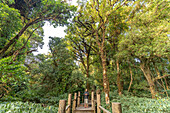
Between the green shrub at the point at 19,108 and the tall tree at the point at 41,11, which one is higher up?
the tall tree at the point at 41,11

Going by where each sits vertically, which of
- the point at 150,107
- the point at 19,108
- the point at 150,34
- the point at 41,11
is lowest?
the point at 150,107

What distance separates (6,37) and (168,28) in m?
13.9

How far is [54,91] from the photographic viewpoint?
29.3 feet

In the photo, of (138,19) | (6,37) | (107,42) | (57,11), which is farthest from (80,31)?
(6,37)

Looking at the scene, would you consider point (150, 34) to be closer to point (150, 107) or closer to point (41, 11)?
point (150, 107)

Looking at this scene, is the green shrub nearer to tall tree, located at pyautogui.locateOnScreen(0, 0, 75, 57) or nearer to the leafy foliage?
the leafy foliage

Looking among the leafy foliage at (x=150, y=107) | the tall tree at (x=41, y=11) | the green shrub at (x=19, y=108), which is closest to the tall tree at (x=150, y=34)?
the leafy foliage at (x=150, y=107)

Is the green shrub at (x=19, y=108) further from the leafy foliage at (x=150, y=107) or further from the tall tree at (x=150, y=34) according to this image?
the tall tree at (x=150, y=34)

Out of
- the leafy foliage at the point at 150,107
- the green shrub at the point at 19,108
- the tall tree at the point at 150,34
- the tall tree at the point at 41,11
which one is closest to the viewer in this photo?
the green shrub at the point at 19,108

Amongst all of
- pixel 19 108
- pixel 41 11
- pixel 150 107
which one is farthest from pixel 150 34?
pixel 41 11

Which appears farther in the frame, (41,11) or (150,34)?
(41,11)

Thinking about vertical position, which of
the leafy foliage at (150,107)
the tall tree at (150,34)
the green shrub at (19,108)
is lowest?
the leafy foliage at (150,107)

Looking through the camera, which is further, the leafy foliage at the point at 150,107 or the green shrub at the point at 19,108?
the leafy foliage at the point at 150,107

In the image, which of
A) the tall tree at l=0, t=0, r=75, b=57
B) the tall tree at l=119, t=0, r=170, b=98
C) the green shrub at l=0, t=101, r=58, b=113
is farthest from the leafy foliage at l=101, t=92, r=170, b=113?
the tall tree at l=0, t=0, r=75, b=57
